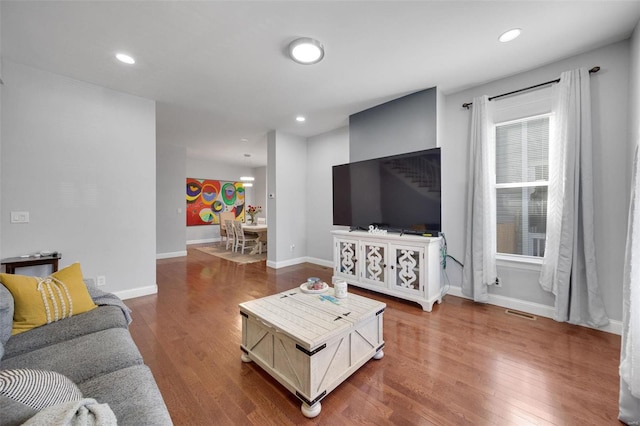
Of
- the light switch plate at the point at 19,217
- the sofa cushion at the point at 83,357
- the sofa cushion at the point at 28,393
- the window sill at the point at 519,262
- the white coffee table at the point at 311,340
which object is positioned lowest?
the white coffee table at the point at 311,340

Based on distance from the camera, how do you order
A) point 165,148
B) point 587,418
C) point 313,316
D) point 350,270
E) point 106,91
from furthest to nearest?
point 165,148, point 350,270, point 106,91, point 313,316, point 587,418

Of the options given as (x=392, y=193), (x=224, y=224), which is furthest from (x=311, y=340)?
(x=224, y=224)

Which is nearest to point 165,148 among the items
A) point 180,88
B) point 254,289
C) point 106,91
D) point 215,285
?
point 106,91

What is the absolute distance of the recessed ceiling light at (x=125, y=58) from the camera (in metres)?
2.46

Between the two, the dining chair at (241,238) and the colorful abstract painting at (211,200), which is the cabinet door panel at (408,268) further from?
the colorful abstract painting at (211,200)

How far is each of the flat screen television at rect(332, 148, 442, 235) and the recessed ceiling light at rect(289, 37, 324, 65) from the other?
156 centimetres

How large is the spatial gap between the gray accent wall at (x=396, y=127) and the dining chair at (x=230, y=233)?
4182 mm

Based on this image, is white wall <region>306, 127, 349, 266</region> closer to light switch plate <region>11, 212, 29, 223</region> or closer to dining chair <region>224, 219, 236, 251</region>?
dining chair <region>224, 219, 236, 251</region>

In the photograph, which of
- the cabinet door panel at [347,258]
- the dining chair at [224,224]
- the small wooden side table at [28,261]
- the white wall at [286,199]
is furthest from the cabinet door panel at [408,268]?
the dining chair at [224,224]

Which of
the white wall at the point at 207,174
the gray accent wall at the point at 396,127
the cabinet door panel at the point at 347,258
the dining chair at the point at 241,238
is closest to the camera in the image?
the gray accent wall at the point at 396,127

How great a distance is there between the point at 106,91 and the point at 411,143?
13.0 feet

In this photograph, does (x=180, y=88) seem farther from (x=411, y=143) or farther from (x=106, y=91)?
(x=411, y=143)

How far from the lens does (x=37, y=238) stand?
9.03 ft

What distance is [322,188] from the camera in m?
5.25
